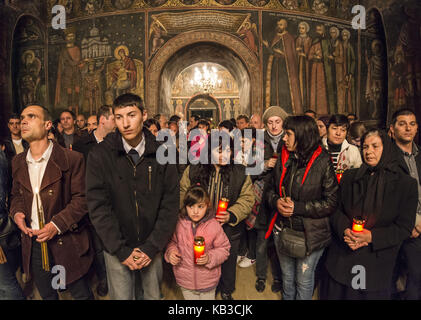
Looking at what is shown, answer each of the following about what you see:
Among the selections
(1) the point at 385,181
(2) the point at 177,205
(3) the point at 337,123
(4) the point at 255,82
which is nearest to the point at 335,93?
(4) the point at 255,82

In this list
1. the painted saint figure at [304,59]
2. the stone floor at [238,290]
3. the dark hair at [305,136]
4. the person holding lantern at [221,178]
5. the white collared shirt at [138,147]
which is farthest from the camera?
the painted saint figure at [304,59]

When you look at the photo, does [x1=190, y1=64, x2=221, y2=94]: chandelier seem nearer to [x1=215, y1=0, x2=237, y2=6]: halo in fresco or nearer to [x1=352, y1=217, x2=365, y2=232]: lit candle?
[x1=215, y1=0, x2=237, y2=6]: halo in fresco

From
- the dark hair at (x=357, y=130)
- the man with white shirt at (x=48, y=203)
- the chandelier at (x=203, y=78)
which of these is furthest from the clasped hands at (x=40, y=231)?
the chandelier at (x=203, y=78)

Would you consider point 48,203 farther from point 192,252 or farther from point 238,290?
point 238,290

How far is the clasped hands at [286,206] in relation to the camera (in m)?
2.24

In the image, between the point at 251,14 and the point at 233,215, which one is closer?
the point at 233,215

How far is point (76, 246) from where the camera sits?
7.43ft

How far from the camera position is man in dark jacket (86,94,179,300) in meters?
1.96

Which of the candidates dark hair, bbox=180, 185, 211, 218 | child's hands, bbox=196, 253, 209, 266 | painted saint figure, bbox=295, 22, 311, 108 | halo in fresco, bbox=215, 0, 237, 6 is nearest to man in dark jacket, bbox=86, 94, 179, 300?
dark hair, bbox=180, 185, 211, 218

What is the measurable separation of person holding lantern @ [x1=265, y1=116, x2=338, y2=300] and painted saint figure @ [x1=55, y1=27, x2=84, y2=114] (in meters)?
10.5

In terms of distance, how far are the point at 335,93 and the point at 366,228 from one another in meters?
9.60

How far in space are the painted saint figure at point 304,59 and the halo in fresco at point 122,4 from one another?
23.0 ft

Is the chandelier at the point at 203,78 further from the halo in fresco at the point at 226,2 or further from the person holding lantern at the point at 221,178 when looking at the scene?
the person holding lantern at the point at 221,178

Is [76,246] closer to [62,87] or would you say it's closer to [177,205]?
[177,205]
